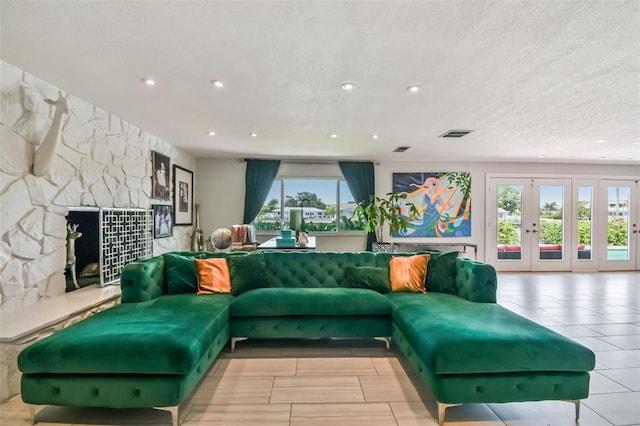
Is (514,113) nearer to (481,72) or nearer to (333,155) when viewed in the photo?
(481,72)

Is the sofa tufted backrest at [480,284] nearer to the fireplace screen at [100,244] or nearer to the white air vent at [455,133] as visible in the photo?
the white air vent at [455,133]

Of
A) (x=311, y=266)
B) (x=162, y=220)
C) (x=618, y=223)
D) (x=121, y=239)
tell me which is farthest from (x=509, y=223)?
(x=121, y=239)

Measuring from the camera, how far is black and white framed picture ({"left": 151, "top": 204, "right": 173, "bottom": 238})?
4.80m

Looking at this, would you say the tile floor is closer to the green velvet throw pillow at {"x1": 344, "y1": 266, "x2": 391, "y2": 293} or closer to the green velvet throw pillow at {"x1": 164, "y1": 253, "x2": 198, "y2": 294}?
the green velvet throw pillow at {"x1": 344, "y1": 266, "x2": 391, "y2": 293}

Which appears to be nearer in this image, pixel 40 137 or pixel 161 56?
pixel 161 56

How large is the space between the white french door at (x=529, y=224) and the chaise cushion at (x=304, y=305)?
5322 mm

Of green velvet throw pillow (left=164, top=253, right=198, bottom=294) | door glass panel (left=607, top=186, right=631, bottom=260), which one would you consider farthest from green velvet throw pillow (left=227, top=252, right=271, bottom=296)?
door glass panel (left=607, top=186, right=631, bottom=260)

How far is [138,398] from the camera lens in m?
1.84

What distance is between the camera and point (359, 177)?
6.80m

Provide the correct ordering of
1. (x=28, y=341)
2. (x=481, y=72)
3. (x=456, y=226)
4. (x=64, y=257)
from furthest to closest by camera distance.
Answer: (x=456, y=226)
(x=64, y=257)
(x=481, y=72)
(x=28, y=341)

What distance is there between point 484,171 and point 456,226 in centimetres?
141

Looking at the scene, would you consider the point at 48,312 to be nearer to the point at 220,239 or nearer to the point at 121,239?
the point at 121,239

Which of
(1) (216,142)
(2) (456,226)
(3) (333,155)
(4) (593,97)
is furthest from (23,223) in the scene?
(2) (456,226)

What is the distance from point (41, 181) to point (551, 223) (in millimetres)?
8915
